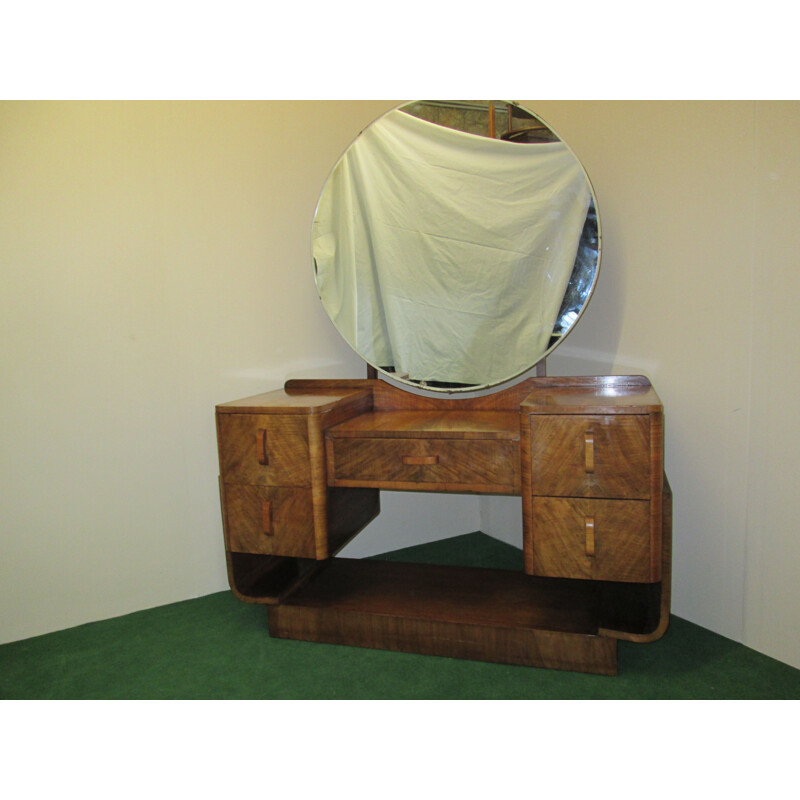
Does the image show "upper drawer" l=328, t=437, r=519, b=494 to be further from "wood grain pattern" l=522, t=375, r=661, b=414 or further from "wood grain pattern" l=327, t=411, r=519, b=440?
"wood grain pattern" l=522, t=375, r=661, b=414

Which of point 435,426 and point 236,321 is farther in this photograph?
point 236,321

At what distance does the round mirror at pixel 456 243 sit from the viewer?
177cm

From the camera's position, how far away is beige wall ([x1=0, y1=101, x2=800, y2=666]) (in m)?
1.59

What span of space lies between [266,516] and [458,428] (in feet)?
1.91

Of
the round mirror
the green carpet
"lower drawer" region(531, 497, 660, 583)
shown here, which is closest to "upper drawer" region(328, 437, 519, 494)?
"lower drawer" region(531, 497, 660, 583)

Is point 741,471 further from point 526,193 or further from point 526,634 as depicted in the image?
point 526,193

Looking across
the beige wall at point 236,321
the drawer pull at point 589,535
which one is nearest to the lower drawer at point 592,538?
the drawer pull at point 589,535

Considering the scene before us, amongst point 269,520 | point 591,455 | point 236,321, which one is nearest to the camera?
point 591,455

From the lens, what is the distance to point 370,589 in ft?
6.15

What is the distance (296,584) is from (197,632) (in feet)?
1.08

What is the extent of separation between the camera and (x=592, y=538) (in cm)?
145

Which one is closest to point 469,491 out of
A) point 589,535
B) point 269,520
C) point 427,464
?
point 427,464

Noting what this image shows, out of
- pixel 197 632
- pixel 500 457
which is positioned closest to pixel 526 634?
pixel 500 457

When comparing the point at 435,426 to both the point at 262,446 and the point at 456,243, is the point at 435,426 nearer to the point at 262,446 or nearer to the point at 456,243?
the point at 262,446
